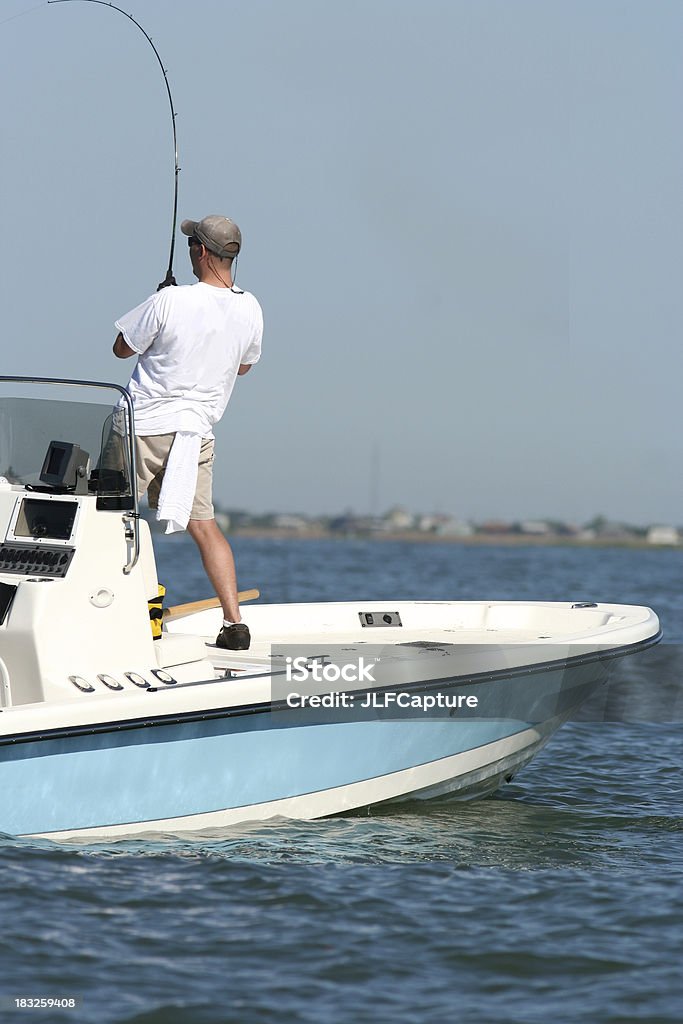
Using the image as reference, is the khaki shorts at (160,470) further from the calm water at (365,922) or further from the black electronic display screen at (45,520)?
the calm water at (365,922)

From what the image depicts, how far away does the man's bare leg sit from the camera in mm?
5918

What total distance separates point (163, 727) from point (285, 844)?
0.73 m

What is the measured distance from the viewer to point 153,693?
199 inches

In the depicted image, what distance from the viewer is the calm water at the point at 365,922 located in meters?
4.01

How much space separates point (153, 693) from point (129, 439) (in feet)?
3.60

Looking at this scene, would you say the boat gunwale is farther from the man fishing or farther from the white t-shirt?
the white t-shirt

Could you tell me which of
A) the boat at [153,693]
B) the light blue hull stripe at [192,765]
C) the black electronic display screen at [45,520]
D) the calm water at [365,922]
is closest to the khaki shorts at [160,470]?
the boat at [153,693]

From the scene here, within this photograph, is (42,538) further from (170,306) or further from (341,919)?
(341,919)

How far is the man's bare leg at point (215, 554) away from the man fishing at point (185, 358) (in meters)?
0.09

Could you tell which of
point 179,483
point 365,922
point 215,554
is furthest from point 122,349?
point 365,922

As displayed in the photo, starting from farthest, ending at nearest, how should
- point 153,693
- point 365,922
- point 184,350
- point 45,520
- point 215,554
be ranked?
point 215,554
point 184,350
point 45,520
point 153,693
point 365,922

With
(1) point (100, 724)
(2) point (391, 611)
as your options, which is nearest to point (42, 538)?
(1) point (100, 724)

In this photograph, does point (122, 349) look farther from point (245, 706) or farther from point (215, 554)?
point (245, 706)

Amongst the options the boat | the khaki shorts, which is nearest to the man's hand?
the boat
